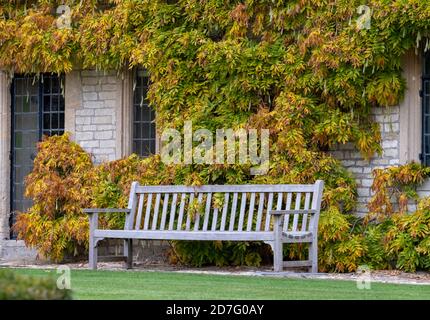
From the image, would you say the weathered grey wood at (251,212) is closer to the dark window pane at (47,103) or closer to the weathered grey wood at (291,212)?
the weathered grey wood at (291,212)

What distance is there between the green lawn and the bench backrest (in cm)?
123

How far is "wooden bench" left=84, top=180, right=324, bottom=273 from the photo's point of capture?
40.5ft

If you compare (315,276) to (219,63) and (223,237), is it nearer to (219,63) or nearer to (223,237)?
(223,237)

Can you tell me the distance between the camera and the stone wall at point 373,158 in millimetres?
13406

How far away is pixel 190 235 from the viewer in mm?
12703

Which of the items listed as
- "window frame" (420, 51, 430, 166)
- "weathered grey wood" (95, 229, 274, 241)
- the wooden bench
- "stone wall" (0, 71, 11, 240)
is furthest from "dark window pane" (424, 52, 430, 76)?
"stone wall" (0, 71, 11, 240)

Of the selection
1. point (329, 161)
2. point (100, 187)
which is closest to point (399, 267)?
point (329, 161)

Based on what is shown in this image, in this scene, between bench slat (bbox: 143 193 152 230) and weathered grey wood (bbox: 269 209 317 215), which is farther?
bench slat (bbox: 143 193 152 230)

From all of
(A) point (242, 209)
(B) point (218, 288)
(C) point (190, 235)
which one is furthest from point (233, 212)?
(B) point (218, 288)

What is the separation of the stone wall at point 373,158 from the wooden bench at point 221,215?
0.78m

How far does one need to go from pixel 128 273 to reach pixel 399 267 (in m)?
3.20

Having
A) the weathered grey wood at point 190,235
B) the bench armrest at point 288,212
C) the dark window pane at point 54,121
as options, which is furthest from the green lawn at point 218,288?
the dark window pane at point 54,121

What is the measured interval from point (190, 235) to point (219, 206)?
758 mm

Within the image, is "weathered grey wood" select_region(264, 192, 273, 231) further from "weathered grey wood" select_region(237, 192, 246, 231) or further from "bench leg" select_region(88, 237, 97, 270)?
"bench leg" select_region(88, 237, 97, 270)
